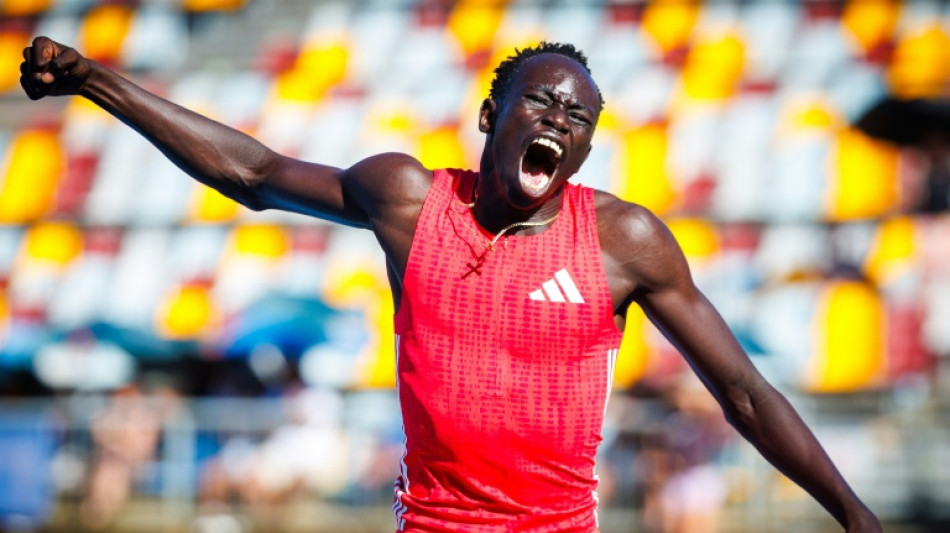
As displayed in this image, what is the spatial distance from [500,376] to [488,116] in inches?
30.2

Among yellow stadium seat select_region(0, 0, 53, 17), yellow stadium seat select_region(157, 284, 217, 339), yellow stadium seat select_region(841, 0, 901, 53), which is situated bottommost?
yellow stadium seat select_region(157, 284, 217, 339)

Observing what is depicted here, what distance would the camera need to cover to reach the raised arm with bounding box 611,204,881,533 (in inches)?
149

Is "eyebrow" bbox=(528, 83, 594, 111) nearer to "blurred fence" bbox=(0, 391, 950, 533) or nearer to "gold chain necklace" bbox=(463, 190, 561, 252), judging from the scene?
"gold chain necklace" bbox=(463, 190, 561, 252)

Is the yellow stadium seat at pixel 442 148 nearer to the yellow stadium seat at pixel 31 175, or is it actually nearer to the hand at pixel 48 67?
the yellow stadium seat at pixel 31 175

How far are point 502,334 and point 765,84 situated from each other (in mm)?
12021

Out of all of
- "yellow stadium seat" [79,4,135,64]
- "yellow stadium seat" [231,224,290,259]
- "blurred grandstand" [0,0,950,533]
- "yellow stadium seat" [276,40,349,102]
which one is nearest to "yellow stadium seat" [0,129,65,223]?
"blurred grandstand" [0,0,950,533]

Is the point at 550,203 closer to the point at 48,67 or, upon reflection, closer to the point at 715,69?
the point at 48,67

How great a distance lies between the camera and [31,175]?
16734 millimetres

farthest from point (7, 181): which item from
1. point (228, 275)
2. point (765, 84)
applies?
point (765, 84)

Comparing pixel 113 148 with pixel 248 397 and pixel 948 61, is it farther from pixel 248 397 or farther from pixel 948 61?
pixel 948 61

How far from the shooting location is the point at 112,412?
39.5 feet

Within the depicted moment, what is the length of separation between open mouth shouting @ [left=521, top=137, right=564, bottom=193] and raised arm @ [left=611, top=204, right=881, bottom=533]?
252 millimetres

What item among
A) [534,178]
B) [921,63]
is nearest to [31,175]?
[921,63]

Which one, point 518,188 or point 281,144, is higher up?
point 281,144
